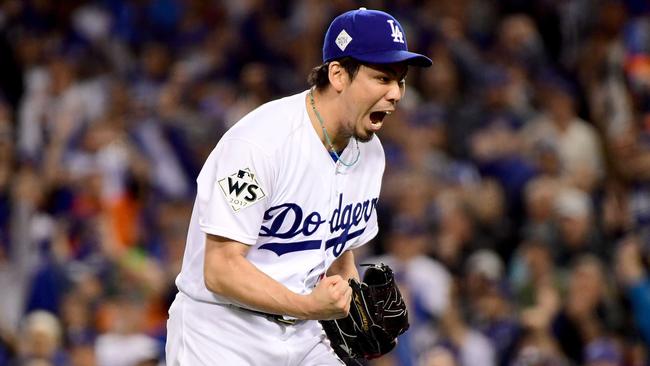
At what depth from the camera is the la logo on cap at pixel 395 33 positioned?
13.5 ft

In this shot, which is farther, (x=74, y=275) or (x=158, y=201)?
(x=158, y=201)

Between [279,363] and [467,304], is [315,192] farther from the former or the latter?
[467,304]

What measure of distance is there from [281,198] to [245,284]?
0.36 m

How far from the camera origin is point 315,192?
13.8 feet

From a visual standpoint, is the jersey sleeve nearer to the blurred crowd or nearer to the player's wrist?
the player's wrist

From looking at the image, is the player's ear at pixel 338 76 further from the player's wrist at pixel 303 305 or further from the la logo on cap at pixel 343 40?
the player's wrist at pixel 303 305

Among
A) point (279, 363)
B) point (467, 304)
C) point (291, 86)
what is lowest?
point (467, 304)

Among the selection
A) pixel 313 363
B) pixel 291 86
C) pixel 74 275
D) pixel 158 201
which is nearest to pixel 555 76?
pixel 291 86

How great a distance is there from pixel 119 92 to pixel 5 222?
162cm

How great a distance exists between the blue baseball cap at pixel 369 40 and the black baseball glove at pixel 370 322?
0.85 m

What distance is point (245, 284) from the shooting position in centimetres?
391

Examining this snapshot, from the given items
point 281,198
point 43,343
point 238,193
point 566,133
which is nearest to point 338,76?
point 281,198

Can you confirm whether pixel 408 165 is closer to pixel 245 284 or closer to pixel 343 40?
pixel 343 40

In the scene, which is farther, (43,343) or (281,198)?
(43,343)
